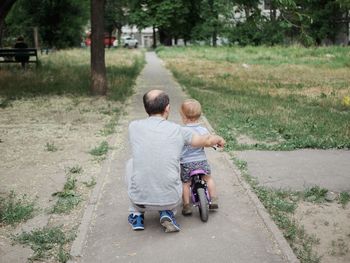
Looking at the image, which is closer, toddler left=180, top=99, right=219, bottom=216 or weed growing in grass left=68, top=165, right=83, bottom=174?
toddler left=180, top=99, right=219, bottom=216

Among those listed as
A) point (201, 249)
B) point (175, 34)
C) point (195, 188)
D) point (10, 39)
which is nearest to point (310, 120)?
point (195, 188)

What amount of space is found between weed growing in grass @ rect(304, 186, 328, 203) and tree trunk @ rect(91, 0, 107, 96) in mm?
9618

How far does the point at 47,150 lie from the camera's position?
859cm

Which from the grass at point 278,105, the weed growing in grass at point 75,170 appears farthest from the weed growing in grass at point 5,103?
the weed growing in grass at point 75,170

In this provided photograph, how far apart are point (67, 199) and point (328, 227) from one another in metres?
3.00

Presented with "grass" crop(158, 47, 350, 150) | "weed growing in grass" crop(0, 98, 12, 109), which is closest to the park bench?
"grass" crop(158, 47, 350, 150)

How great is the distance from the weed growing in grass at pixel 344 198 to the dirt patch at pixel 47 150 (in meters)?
3.01

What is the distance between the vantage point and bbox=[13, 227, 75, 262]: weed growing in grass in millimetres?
4590

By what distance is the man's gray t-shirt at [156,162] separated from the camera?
16.2ft

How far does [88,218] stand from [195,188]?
3.87 ft

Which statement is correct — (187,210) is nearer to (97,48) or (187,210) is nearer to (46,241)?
(46,241)

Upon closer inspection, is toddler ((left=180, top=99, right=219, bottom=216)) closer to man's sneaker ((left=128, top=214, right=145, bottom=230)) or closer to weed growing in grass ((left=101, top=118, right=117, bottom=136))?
man's sneaker ((left=128, top=214, right=145, bottom=230))

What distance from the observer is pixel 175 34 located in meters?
65.6

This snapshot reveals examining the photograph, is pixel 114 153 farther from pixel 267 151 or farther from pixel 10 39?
pixel 10 39
